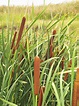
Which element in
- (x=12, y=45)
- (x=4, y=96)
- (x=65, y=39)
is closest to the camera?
(x=4, y=96)

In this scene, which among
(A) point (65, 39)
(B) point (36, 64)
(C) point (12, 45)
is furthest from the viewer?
(A) point (65, 39)

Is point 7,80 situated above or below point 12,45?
below

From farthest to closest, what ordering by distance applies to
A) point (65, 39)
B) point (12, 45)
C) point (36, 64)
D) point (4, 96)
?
point (65, 39), point (12, 45), point (4, 96), point (36, 64)

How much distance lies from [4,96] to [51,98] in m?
0.15

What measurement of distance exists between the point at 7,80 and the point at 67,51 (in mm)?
282

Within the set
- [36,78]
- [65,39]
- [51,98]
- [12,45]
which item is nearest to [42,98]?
[36,78]

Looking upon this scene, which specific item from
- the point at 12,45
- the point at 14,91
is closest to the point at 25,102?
the point at 14,91

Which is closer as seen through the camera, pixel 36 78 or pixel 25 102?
pixel 36 78

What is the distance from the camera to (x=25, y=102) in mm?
989

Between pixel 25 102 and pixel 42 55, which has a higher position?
pixel 42 55

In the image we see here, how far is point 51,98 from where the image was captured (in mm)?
965

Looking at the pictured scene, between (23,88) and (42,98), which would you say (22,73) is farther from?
(42,98)

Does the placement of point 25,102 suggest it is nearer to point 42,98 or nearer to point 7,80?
point 7,80

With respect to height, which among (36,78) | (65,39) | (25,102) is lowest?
(25,102)
